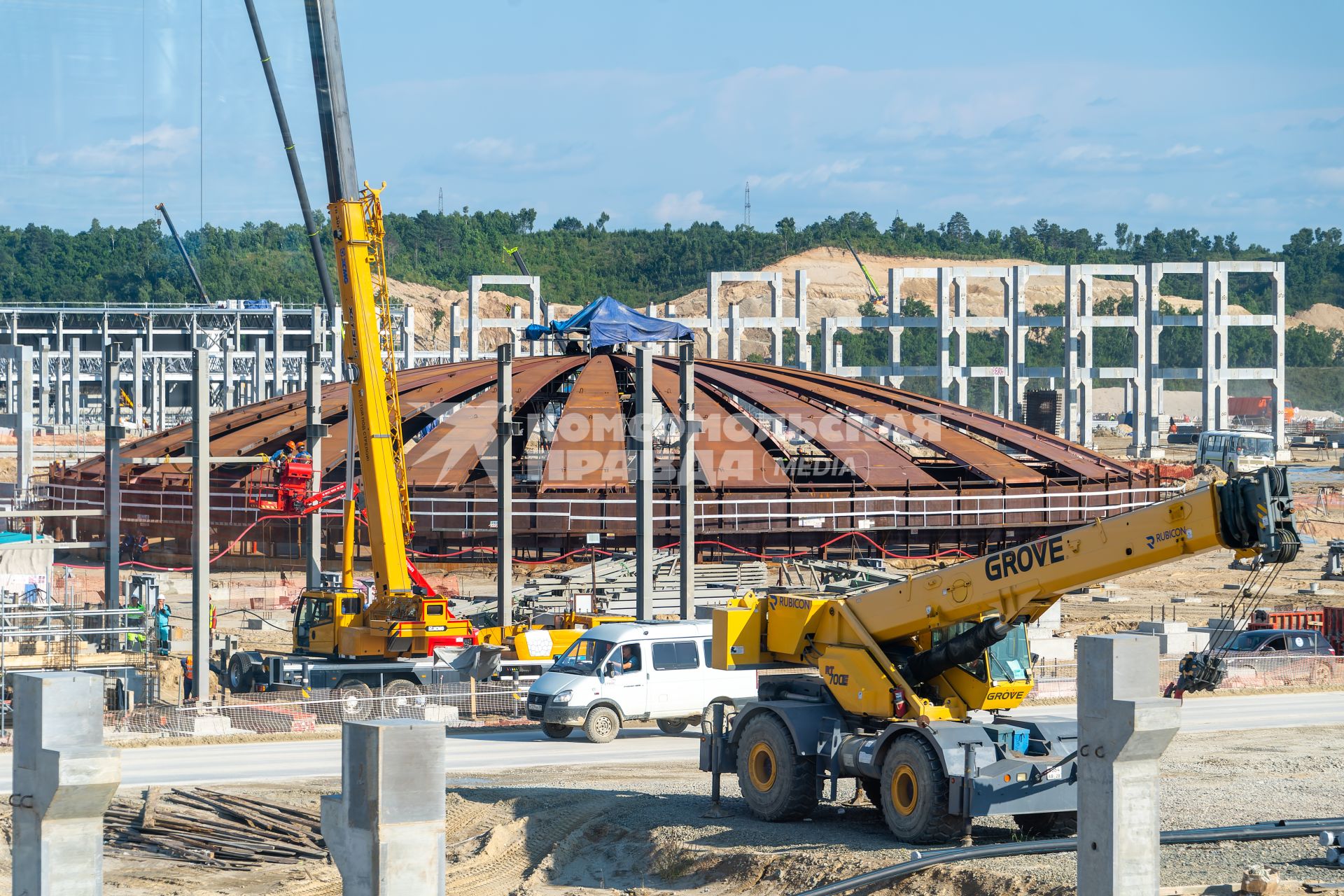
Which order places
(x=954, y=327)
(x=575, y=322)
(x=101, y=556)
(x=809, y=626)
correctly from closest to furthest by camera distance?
(x=809, y=626)
(x=101, y=556)
(x=575, y=322)
(x=954, y=327)

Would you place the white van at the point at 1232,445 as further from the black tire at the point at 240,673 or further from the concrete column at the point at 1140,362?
the black tire at the point at 240,673

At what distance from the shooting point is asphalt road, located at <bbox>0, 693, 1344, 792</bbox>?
2155 centimetres

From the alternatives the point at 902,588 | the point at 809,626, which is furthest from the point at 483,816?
the point at 902,588

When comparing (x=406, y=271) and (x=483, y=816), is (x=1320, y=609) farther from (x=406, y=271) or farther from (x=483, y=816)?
(x=406, y=271)

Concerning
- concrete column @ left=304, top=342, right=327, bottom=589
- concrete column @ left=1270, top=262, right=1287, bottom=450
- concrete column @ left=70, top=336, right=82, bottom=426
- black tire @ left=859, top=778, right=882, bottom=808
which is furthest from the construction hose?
concrete column @ left=1270, top=262, right=1287, bottom=450

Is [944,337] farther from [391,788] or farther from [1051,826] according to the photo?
[391,788]

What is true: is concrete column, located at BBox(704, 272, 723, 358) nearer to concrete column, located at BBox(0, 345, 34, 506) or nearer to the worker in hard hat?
concrete column, located at BBox(0, 345, 34, 506)

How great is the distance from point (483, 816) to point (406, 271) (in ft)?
556

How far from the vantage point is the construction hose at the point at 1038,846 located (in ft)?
46.1

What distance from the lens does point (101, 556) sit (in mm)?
47031

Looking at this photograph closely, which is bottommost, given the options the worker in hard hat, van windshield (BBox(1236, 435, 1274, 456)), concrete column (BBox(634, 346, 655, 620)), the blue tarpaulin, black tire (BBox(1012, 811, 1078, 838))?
black tire (BBox(1012, 811, 1078, 838))

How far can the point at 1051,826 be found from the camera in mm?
16094

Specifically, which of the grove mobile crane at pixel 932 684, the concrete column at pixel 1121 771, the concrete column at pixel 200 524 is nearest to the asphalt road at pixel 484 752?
the concrete column at pixel 200 524

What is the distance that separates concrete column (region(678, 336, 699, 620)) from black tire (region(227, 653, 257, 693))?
7872 millimetres
